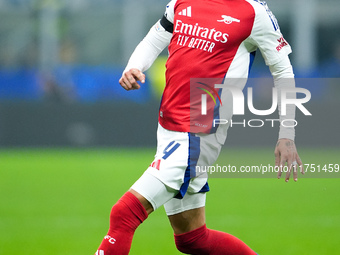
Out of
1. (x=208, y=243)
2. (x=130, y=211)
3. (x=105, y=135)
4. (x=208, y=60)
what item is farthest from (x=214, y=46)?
(x=105, y=135)

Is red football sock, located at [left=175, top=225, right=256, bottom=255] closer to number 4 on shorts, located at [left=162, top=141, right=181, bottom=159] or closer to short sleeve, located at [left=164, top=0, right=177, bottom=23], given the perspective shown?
number 4 on shorts, located at [left=162, top=141, right=181, bottom=159]

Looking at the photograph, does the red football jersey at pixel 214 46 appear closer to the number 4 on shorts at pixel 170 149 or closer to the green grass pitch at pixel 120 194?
the number 4 on shorts at pixel 170 149

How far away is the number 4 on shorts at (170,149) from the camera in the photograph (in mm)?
4555

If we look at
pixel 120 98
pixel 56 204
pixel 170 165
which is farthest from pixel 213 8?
pixel 120 98

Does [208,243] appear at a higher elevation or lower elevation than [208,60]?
lower

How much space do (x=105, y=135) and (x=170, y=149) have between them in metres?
12.0

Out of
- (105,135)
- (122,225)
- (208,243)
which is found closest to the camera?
(122,225)

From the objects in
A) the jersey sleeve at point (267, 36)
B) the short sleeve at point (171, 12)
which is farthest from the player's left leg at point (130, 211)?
the short sleeve at point (171, 12)

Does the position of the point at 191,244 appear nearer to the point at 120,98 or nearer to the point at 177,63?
the point at 177,63

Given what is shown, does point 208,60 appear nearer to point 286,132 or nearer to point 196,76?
point 196,76

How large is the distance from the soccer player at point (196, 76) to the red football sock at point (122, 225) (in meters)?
0.05

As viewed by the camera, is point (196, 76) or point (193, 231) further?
point (193, 231)

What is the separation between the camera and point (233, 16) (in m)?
4.70

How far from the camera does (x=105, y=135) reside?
16.5 m
